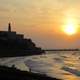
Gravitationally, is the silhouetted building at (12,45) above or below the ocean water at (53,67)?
above

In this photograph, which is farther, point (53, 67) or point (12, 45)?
Answer: point (12, 45)

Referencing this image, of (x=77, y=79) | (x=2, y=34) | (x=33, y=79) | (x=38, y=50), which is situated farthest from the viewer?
(x=38, y=50)

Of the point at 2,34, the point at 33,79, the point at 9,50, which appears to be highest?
the point at 2,34

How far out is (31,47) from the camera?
158500 millimetres

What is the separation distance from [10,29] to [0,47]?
52.6ft

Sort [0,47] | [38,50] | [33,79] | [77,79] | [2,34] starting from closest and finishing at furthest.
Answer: [33,79]
[77,79]
[0,47]
[2,34]
[38,50]

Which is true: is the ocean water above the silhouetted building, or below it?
below

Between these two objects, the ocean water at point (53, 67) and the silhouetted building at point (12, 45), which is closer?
the ocean water at point (53, 67)

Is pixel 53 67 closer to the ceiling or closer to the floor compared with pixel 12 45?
closer to the floor

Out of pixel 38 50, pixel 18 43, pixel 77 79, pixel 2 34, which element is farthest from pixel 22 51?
pixel 77 79

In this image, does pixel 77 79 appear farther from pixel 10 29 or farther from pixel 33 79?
pixel 10 29

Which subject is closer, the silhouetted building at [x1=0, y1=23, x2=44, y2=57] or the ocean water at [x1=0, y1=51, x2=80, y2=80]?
the ocean water at [x1=0, y1=51, x2=80, y2=80]

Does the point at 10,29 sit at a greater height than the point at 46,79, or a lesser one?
greater

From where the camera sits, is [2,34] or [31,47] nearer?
[2,34]
